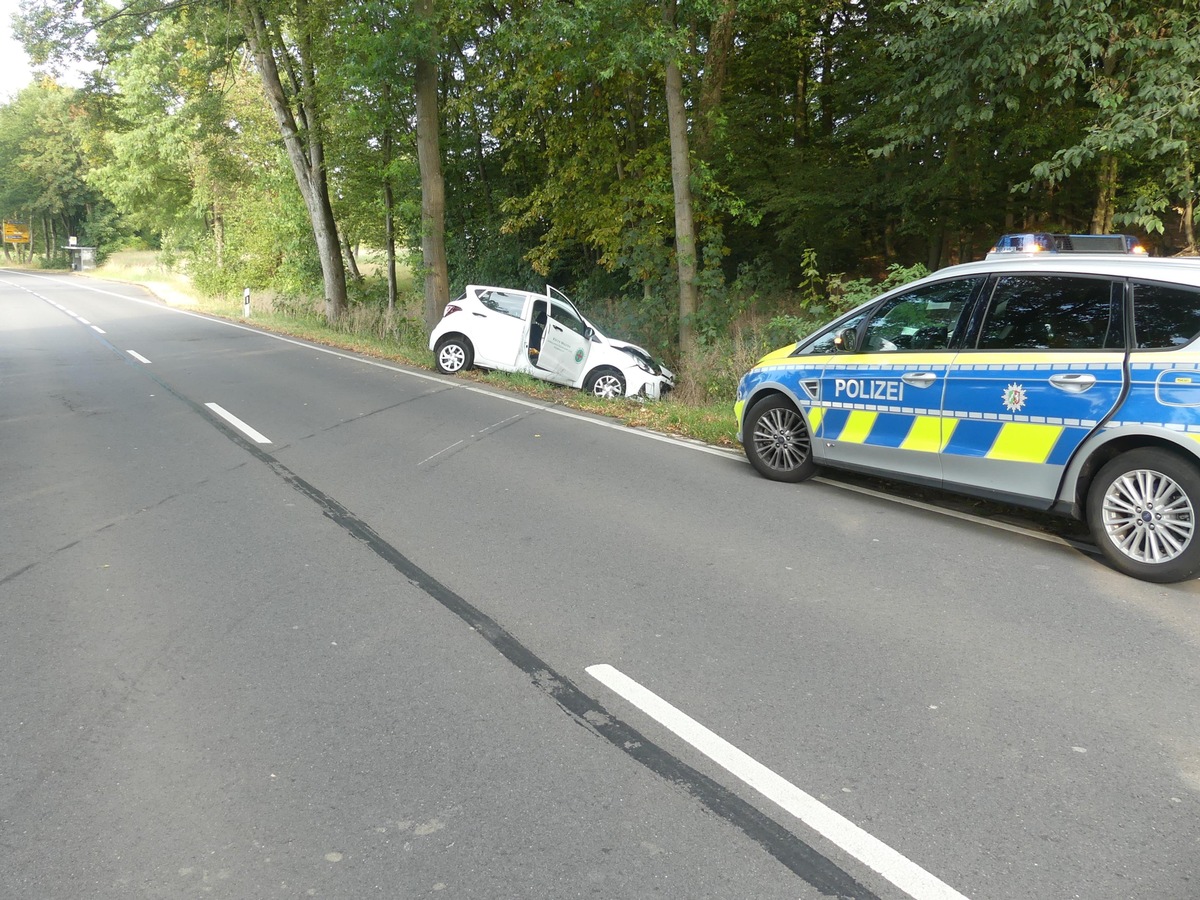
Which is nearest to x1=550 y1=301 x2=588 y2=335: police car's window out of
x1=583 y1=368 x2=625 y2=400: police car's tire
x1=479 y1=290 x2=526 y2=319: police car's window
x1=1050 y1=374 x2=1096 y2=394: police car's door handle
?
x1=479 y1=290 x2=526 y2=319: police car's window

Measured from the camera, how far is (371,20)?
673 inches

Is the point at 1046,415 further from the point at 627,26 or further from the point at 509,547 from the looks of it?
the point at 627,26

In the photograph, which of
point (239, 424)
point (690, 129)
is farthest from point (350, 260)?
point (239, 424)

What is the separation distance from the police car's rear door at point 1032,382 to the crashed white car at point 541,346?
816cm

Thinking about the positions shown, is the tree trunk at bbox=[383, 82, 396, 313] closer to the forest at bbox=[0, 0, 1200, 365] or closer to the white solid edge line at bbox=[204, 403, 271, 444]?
the forest at bbox=[0, 0, 1200, 365]

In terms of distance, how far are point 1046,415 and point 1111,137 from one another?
576 centimetres

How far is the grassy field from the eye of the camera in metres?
10.5

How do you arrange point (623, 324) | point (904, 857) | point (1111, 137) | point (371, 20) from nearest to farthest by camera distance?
point (904, 857) → point (1111, 137) → point (371, 20) → point (623, 324)

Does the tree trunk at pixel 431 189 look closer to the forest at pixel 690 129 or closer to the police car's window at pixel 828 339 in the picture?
the forest at pixel 690 129

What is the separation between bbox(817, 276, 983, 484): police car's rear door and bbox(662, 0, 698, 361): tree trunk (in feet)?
24.7

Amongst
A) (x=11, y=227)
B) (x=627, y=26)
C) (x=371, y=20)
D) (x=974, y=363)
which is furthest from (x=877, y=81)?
(x=11, y=227)

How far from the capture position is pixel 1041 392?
578 centimetres

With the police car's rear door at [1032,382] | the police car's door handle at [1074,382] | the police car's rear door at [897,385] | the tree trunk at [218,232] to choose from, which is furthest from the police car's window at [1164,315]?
the tree trunk at [218,232]

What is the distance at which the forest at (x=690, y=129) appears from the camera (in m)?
10.8
